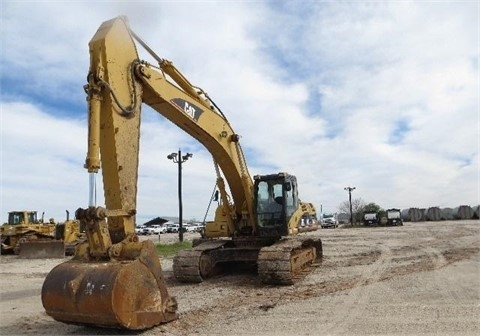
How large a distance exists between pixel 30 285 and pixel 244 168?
21.8 feet

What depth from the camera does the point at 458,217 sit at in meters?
64.4

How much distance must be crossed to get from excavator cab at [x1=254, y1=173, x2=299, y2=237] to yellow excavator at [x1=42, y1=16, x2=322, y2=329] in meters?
0.64

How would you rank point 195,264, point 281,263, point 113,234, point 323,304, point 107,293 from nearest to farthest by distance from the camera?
point 107,293
point 113,234
point 323,304
point 281,263
point 195,264

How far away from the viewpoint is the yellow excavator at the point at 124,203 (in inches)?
248

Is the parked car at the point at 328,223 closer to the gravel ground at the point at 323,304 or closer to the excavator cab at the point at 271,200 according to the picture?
the gravel ground at the point at 323,304

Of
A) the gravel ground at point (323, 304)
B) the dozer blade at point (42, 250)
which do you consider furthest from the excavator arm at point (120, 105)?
the dozer blade at point (42, 250)

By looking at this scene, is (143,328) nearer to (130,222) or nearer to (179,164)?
(130,222)

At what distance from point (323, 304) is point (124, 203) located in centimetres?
401

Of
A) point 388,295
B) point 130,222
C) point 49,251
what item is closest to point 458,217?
point 49,251

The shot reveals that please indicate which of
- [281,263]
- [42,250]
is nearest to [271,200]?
[281,263]

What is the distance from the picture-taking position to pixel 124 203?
23.7 ft

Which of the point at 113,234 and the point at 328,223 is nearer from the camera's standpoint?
the point at 113,234

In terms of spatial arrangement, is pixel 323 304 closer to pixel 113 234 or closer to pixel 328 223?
pixel 113 234

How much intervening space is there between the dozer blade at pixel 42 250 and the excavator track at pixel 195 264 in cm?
1275
